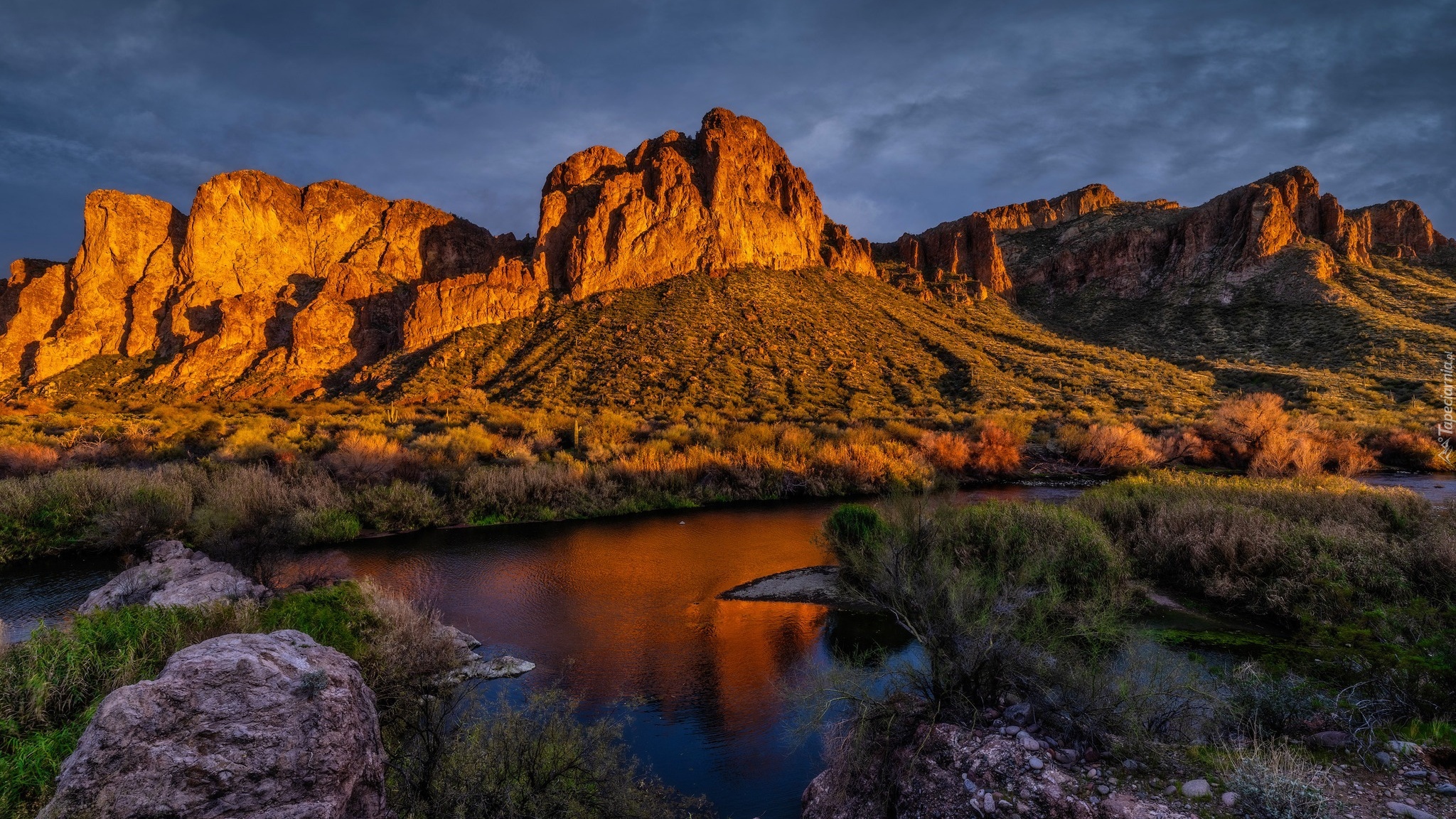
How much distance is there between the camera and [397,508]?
16375 millimetres

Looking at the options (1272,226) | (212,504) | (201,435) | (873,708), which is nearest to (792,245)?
(1272,226)

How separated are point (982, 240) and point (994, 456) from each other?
62.0 meters

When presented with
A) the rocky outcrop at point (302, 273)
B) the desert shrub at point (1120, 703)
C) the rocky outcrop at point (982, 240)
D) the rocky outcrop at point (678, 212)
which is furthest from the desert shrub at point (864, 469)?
the rocky outcrop at point (982, 240)

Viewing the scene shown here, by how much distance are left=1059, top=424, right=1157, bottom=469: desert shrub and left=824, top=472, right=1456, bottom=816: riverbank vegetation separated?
8231 mm

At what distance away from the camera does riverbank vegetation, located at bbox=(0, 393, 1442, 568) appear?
44.8 ft

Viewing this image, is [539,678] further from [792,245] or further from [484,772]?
[792,245]

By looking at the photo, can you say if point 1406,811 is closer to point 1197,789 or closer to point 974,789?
point 1197,789

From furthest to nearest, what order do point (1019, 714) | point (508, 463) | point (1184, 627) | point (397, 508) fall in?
point (508, 463), point (397, 508), point (1184, 627), point (1019, 714)

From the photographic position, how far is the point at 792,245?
202ft

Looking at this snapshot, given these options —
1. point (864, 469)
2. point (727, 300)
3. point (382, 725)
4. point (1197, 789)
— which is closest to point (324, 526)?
point (382, 725)

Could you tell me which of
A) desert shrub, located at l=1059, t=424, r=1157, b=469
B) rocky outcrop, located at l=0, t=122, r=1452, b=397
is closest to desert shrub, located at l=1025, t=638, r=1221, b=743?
desert shrub, located at l=1059, t=424, r=1157, b=469

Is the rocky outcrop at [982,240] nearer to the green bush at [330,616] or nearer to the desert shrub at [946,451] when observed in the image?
the desert shrub at [946,451]

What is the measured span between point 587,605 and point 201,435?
74.0 feet

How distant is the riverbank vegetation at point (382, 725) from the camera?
4.16 metres
